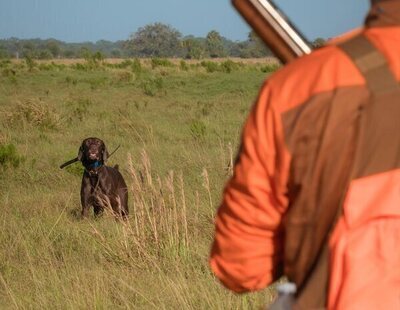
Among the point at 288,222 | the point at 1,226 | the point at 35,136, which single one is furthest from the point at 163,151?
the point at 288,222

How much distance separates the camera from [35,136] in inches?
586

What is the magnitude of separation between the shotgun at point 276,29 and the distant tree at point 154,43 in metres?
128

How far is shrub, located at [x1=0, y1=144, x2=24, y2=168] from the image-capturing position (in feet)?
36.5

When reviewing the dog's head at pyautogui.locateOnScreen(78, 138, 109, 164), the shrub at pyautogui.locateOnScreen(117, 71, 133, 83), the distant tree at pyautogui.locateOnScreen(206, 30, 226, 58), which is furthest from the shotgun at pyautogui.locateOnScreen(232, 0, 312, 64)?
the distant tree at pyautogui.locateOnScreen(206, 30, 226, 58)

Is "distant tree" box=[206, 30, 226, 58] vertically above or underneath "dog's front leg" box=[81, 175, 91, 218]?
underneath

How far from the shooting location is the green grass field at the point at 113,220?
5262 mm

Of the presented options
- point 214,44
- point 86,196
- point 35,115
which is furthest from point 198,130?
point 214,44

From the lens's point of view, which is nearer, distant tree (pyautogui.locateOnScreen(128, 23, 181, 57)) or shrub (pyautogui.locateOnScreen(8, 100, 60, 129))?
shrub (pyautogui.locateOnScreen(8, 100, 60, 129))

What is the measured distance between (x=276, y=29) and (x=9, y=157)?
965 cm

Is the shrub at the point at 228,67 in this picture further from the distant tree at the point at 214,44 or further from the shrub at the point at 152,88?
the distant tree at the point at 214,44

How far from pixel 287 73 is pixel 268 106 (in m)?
0.07

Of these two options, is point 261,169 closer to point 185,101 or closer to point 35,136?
point 35,136

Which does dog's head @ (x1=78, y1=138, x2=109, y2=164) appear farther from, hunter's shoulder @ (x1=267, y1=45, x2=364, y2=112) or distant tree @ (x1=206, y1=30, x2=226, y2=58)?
distant tree @ (x1=206, y1=30, x2=226, y2=58)

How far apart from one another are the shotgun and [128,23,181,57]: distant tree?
12825 cm
